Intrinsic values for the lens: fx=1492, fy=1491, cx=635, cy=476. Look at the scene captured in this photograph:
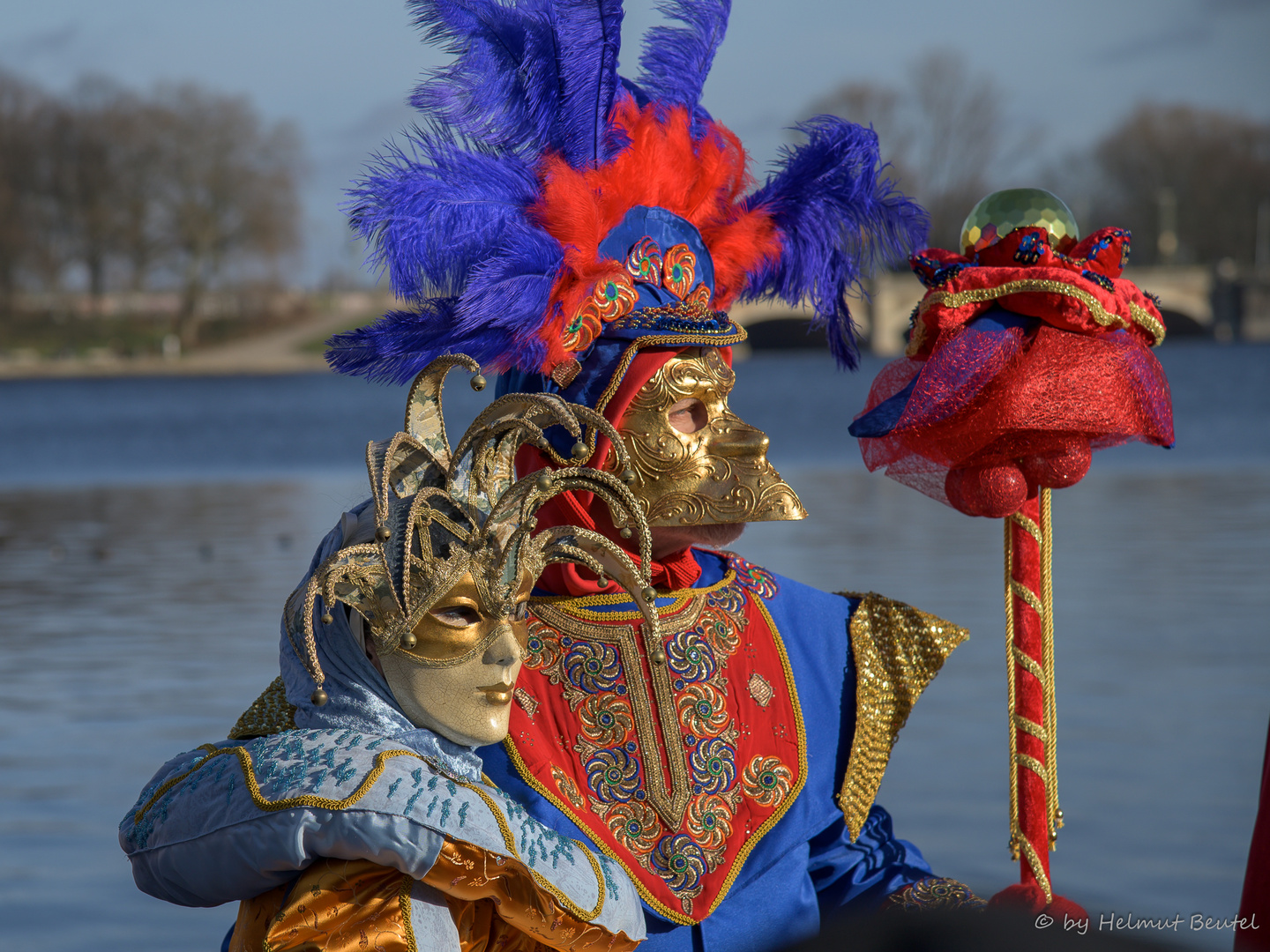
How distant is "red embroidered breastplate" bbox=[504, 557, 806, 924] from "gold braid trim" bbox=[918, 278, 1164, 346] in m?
0.63

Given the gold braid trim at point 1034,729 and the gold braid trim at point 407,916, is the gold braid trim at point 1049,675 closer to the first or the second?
the gold braid trim at point 1034,729

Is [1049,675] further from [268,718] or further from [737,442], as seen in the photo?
[268,718]

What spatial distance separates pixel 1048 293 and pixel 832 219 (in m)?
0.53

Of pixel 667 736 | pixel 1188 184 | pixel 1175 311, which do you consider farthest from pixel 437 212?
pixel 1188 184

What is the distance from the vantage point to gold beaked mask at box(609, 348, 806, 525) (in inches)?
91.8

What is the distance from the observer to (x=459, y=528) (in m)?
1.81

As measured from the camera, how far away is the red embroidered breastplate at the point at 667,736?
7.52 ft

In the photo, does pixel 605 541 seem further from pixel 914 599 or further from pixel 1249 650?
pixel 914 599

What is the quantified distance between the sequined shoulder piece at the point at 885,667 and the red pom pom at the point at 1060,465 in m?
0.33

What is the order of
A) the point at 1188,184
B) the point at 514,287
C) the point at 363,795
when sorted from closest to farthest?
the point at 363,795, the point at 514,287, the point at 1188,184

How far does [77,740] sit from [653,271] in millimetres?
4470

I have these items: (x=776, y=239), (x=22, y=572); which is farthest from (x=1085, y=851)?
(x=22, y=572)

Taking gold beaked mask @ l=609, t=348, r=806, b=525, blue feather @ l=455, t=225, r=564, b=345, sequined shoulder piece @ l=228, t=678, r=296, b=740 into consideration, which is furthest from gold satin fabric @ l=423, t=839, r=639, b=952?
blue feather @ l=455, t=225, r=564, b=345

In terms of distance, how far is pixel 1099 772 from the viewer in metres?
5.24
